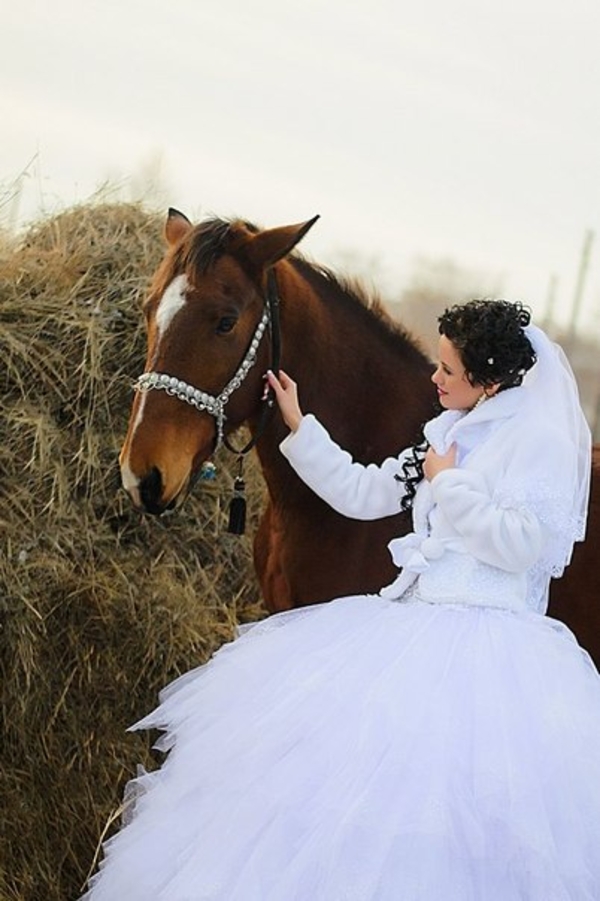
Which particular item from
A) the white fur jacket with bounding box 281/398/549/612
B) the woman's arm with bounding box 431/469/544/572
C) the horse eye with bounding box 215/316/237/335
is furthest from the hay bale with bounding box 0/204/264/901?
the woman's arm with bounding box 431/469/544/572

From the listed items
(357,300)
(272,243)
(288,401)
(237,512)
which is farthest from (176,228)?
(237,512)

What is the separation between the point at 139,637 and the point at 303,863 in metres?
2.25

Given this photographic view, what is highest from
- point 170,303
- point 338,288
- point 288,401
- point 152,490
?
point 338,288

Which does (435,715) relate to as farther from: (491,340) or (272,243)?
(272,243)

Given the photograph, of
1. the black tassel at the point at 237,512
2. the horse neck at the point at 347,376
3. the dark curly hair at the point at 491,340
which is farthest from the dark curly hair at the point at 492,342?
the black tassel at the point at 237,512

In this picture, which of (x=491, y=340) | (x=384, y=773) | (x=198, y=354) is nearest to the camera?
(x=384, y=773)

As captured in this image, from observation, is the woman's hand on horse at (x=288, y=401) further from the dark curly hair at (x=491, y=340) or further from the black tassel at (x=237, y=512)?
the dark curly hair at (x=491, y=340)

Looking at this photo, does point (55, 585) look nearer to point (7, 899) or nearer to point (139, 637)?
point (139, 637)

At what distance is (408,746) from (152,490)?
110 cm

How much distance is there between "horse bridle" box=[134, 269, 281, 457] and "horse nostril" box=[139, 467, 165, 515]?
24 cm

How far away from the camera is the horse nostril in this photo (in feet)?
11.1

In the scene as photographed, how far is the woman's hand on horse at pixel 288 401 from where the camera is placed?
365 centimetres

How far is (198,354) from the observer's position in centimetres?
351

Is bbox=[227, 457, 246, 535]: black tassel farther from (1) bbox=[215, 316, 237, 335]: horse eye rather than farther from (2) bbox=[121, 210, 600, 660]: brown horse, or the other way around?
(1) bbox=[215, 316, 237, 335]: horse eye
